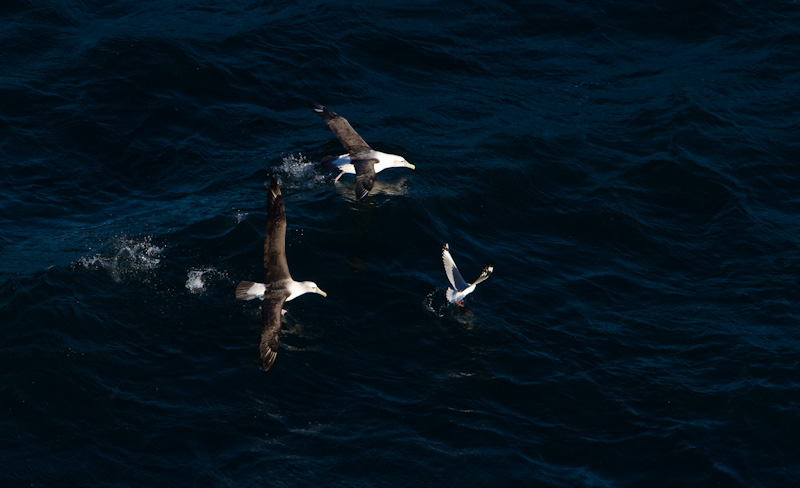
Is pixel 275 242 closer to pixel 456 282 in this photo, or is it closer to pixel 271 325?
pixel 271 325

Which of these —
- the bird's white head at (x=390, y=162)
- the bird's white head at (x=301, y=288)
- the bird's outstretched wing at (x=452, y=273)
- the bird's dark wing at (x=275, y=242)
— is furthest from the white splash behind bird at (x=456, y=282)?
the bird's white head at (x=390, y=162)

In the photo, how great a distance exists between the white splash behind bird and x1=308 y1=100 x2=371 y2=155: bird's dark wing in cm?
559

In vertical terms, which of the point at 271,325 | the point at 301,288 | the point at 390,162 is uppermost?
the point at 390,162

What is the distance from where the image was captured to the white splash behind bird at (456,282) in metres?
24.2

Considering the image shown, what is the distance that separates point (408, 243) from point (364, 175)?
232 cm

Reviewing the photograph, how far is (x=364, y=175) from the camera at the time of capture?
27875 millimetres

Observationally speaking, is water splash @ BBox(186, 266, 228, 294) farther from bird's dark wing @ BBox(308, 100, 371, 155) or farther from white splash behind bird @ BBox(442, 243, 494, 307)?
bird's dark wing @ BBox(308, 100, 371, 155)

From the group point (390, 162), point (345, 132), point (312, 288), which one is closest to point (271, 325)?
point (312, 288)

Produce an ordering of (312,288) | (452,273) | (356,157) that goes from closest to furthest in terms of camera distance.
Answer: (312,288) < (452,273) < (356,157)

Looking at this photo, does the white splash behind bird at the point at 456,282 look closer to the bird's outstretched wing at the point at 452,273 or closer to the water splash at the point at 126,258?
the bird's outstretched wing at the point at 452,273

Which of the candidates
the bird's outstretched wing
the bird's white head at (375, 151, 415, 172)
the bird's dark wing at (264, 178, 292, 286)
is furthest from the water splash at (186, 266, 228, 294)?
the bird's white head at (375, 151, 415, 172)

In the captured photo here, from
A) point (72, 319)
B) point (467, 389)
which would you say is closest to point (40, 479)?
point (72, 319)

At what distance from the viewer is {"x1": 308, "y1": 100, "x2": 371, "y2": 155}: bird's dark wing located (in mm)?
29172

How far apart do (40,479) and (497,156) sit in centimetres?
1714
